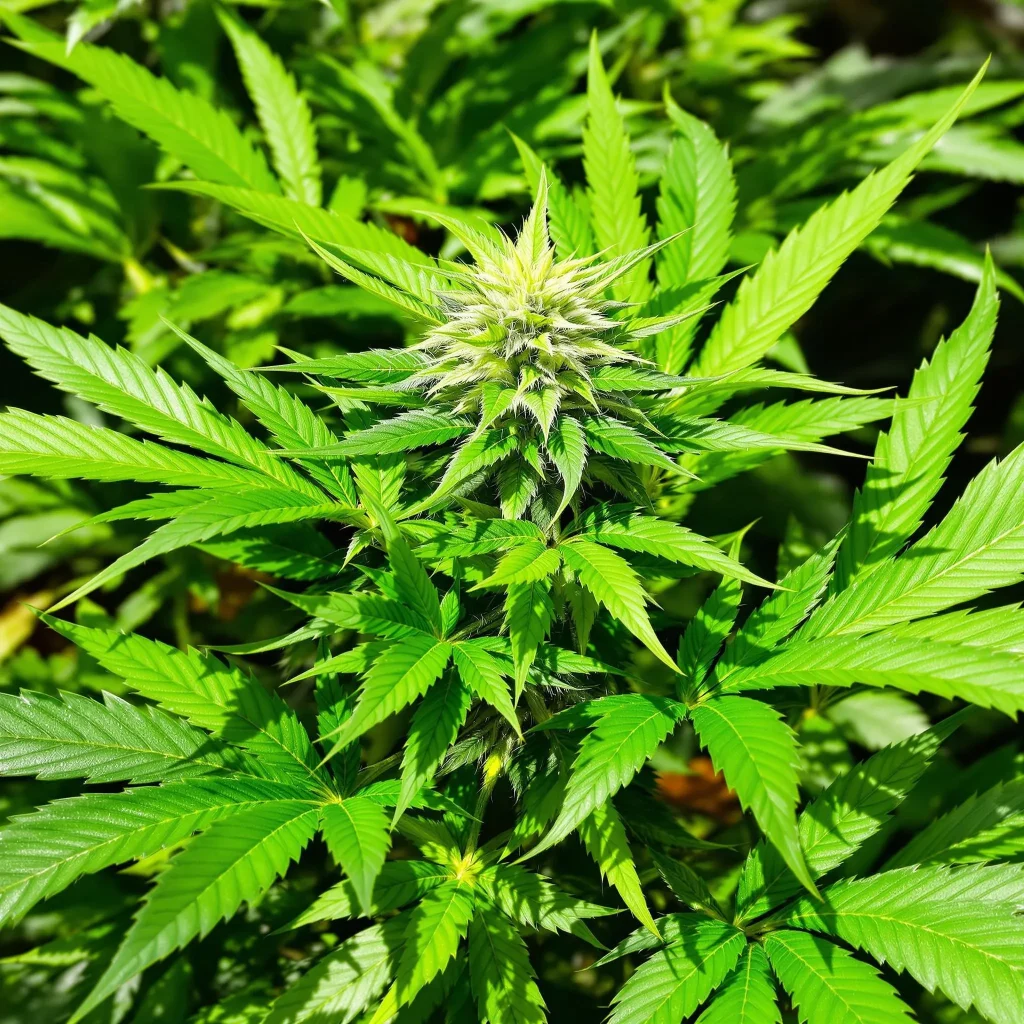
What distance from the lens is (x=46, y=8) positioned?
2.95 m

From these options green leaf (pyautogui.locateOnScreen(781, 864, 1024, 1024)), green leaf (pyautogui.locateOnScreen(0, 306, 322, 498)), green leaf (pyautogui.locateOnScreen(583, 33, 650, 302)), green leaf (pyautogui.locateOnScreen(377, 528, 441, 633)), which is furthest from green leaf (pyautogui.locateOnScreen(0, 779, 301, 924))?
green leaf (pyautogui.locateOnScreen(583, 33, 650, 302))

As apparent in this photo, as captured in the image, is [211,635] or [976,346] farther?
[211,635]

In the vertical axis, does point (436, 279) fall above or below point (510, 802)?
above

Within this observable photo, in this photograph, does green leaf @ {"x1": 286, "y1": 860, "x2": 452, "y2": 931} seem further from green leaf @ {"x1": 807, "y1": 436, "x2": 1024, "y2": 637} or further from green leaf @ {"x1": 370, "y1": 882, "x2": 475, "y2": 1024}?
green leaf @ {"x1": 807, "y1": 436, "x2": 1024, "y2": 637}

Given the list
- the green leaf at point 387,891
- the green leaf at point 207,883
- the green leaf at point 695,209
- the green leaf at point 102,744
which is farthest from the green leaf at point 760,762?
the green leaf at point 695,209

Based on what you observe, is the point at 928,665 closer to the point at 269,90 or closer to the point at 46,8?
the point at 269,90

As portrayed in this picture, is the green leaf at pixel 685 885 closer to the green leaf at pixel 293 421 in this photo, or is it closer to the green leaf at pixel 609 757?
the green leaf at pixel 609 757

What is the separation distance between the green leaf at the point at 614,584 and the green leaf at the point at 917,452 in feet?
1.59

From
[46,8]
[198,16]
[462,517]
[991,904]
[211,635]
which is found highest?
[46,8]

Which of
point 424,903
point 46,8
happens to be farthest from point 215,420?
point 46,8

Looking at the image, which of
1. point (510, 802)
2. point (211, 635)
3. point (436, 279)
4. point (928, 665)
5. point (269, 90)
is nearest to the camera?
point (928, 665)

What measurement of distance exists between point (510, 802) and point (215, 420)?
33.5 inches

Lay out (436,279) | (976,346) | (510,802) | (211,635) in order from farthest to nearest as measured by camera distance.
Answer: (211,635), (510,802), (976,346), (436,279)

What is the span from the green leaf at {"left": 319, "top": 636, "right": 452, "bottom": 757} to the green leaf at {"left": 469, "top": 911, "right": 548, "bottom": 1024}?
0.40 meters
